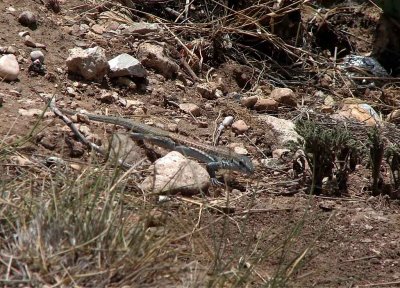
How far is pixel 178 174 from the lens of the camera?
4.13 m

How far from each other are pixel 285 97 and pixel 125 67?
3.74 feet

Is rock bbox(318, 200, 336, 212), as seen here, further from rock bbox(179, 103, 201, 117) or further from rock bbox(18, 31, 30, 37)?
rock bbox(18, 31, 30, 37)

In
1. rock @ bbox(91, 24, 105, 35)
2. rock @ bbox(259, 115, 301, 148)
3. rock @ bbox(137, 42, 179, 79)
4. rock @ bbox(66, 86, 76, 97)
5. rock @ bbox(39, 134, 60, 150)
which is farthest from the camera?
rock @ bbox(91, 24, 105, 35)

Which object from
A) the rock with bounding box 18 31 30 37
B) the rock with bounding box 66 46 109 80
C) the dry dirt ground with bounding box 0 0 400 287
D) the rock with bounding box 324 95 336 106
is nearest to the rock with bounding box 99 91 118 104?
the dry dirt ground with bounding box 0 0 400 287

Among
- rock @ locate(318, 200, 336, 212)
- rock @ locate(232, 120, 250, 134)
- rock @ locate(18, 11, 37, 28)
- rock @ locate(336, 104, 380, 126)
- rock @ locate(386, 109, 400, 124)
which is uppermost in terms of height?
rock @ locate(18, 11, 37, 28)

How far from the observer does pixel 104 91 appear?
17.1 ft

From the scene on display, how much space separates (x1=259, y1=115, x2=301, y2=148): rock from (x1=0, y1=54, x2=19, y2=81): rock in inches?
60.5

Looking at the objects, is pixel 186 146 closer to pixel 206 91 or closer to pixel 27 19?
pixel 206 91

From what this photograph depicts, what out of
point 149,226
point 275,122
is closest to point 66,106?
point 275,122

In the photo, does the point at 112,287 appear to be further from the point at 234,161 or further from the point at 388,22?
the point at 388,22

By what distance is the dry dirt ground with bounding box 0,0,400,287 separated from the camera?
3.62 m

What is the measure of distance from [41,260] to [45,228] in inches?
6.3

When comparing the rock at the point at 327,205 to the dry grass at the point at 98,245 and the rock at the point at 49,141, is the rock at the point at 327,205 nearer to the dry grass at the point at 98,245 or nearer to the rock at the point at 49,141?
the dry grass at the point at 98,245

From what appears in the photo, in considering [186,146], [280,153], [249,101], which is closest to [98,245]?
[186,146]
